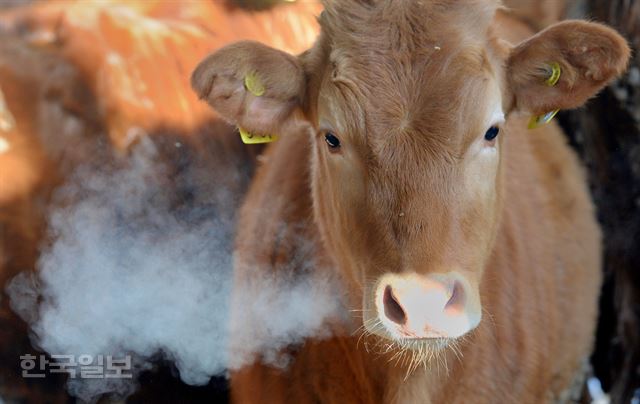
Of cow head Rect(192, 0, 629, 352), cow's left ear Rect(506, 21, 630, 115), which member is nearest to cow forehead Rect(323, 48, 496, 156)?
cow head Rect(192, 0, 629, 352)

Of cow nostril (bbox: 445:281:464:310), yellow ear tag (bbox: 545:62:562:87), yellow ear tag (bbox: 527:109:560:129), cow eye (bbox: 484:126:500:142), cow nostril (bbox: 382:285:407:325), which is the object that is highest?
yellow ear tag (bbox: 545:62:562:87)

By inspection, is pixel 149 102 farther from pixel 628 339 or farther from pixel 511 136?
pixel 628 339

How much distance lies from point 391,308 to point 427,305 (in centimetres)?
11

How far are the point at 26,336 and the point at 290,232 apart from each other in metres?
0.89

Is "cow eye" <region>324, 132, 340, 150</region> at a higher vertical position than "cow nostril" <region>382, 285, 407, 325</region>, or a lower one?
higher

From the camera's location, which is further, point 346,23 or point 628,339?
point 628,339

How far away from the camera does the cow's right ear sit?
219cm

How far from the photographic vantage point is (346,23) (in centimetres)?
216

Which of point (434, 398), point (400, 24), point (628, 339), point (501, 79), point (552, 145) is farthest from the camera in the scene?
point (628, 339)

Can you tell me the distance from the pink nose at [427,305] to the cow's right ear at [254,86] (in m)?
0.60

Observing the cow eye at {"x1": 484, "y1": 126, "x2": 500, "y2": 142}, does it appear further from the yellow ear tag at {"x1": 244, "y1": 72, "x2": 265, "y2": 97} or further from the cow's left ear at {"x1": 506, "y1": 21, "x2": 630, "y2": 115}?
the yellow ear tag at {"x1": 244, "y1": 72, "x2": 265, "y2": 97}

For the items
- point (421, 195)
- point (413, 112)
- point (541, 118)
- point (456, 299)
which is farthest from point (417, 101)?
point (541, 118)

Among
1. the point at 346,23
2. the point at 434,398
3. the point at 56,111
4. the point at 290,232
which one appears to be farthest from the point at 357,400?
the point at 56,111

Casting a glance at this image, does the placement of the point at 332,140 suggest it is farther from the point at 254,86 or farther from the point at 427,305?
the point at 427,305
